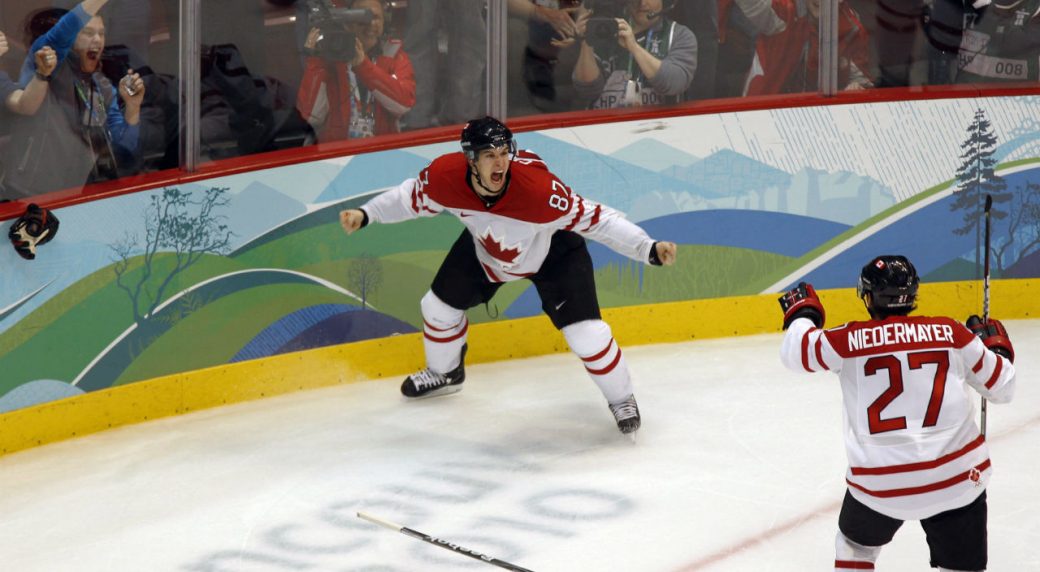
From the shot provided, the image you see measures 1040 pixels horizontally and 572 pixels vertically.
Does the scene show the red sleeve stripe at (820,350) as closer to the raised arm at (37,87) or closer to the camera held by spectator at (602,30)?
the raised arm at (37,87)

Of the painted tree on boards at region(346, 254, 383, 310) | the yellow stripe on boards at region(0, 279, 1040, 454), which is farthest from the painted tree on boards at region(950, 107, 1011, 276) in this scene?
the painted tree on boards at region(346, 254, 383, 310)

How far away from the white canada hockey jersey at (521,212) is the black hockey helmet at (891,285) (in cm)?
164

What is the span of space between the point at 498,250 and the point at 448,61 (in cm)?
126

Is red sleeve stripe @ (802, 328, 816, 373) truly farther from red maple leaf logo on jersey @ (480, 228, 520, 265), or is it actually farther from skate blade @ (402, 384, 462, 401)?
skate blade @ (402, 384, 462, 401)

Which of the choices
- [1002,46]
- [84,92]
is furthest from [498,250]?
[1002,46]

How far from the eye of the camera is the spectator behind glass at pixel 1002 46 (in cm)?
621

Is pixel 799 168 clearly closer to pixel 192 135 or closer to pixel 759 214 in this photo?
pixel 759 214

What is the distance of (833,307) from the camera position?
20.1 ft

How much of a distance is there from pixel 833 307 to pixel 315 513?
290cm

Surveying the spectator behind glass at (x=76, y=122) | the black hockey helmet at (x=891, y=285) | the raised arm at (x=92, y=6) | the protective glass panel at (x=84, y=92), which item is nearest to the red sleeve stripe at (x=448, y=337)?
the protective glass panel at (x=84, y=92)

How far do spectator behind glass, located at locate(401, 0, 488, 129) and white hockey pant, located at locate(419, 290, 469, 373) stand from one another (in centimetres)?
94

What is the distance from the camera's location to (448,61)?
5.67m

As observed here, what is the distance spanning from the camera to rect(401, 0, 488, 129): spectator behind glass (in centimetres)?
560

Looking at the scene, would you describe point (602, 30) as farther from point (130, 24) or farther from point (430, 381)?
point (130, 24)
